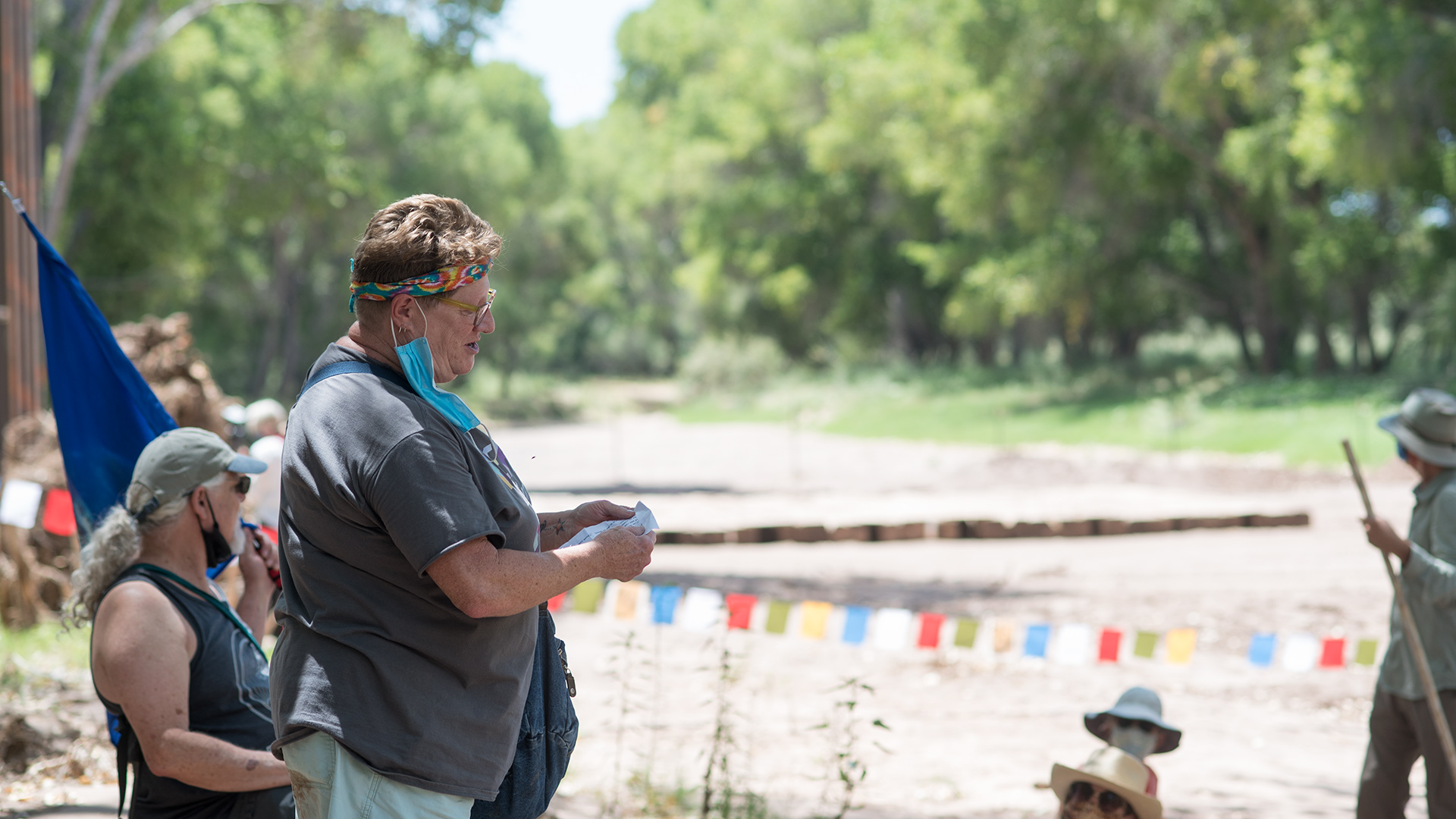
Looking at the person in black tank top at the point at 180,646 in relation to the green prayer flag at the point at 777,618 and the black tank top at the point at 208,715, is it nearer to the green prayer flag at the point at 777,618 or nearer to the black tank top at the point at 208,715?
the black tank top at the point at 208,715

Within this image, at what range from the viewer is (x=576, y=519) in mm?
2646

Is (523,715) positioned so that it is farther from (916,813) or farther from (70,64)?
(70,64)

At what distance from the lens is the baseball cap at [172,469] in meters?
3.12

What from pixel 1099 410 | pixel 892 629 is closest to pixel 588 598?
pixel 892 629

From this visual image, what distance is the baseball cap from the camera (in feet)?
10.2

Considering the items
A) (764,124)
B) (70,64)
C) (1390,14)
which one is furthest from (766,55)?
(70,64)

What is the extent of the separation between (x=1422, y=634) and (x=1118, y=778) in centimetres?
135

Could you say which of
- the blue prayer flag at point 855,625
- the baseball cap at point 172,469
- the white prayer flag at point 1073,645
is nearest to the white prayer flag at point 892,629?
the blue prayer flag at point 855,625

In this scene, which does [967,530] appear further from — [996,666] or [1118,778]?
[1118,778]

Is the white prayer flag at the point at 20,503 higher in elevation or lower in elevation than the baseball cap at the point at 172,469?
lower

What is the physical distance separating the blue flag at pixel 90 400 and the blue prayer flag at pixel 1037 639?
174 inches

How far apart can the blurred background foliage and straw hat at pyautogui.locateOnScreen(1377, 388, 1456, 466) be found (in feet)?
55.2

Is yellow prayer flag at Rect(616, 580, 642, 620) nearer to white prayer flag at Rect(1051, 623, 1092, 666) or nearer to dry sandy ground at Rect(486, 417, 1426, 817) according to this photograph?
dry sandy ground at Rect(486, 417, 1426, 817)

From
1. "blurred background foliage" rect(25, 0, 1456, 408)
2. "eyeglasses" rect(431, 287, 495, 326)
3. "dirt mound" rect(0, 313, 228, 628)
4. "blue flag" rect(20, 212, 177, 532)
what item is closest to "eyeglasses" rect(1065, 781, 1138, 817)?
"eyeglasses" rect(431, 287, 495, 326)
